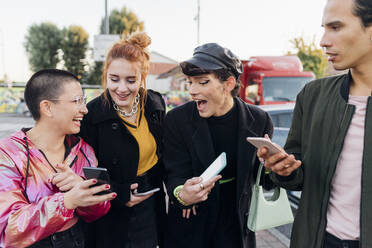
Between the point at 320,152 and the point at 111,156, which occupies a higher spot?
the point at 320,152

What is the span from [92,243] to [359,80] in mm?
2255

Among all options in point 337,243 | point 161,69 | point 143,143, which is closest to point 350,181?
point 337,243

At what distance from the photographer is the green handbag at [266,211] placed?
2031 mm

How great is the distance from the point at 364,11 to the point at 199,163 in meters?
1.34

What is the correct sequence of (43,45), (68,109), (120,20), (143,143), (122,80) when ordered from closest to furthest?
(68,109) → (122,80) → (143,143) → (43,45) → (120,20)

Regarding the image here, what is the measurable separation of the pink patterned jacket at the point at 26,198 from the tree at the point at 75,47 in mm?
41028

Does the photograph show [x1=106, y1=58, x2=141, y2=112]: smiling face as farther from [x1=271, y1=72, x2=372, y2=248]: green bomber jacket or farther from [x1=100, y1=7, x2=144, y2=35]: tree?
[x1=100, y1=7, x2=144, y2=35]: tree

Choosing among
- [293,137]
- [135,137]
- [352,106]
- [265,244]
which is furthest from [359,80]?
[265,244]

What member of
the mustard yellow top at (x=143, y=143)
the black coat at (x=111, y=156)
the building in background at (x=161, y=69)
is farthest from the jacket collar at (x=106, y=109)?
the building in background at (x=161, y=69)

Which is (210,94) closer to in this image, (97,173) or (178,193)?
(178,193)

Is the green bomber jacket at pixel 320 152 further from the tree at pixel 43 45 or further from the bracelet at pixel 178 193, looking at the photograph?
the tree at pixel 43 45

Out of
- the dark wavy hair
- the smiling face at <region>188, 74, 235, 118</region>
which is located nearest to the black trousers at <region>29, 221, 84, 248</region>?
the smiling face at <region>188, 74, 235, 118</region>

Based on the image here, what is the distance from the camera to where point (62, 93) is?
6.17 ft

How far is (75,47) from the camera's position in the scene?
1619 inches
